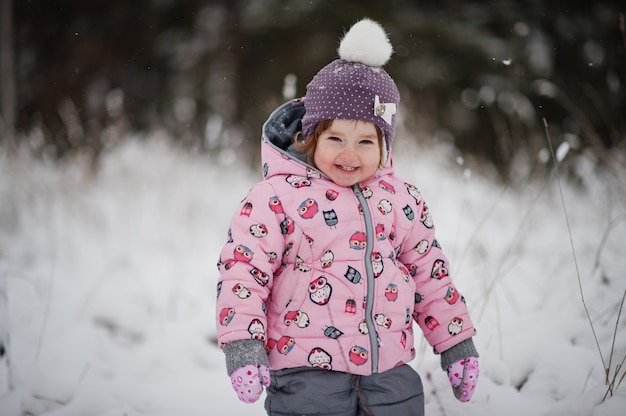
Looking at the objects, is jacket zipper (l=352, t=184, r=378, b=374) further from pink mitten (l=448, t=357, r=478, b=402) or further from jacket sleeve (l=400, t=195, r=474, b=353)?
pink mitten (l=448, t=357, r=478, b=402)

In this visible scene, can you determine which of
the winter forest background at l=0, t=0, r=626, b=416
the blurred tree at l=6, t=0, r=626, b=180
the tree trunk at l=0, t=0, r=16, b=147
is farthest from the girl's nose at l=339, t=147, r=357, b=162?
the tree trunk at l=0, t=0, r=16, b=147

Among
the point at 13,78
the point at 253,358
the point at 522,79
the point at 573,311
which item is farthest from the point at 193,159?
the point at 253,358

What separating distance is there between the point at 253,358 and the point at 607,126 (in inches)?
202

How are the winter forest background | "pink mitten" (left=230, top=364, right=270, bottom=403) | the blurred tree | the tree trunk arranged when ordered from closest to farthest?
"pink mitten" (left=230, top=364, right=270, bottom=403)
the winter forest background
the blurred tree
the tree trunk

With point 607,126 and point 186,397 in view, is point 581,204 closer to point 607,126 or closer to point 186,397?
point 607,126

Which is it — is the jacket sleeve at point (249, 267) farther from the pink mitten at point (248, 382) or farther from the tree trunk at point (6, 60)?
the tree trunk at point (6, 60)

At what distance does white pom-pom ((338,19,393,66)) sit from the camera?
1608 millimetres

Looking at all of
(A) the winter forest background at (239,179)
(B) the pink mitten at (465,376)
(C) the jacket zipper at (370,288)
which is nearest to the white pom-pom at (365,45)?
(C) the jacket zipper at (370,288)

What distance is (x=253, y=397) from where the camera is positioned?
1.36 metres

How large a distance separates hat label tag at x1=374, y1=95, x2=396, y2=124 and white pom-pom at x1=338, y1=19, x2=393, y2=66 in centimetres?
14

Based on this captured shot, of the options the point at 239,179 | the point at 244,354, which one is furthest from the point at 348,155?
the point at 239,179

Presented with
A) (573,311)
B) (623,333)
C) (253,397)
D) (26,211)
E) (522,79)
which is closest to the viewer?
(253,397)

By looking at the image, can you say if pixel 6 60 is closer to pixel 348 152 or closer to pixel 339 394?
pixel 348 152

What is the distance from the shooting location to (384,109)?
1.60 m
